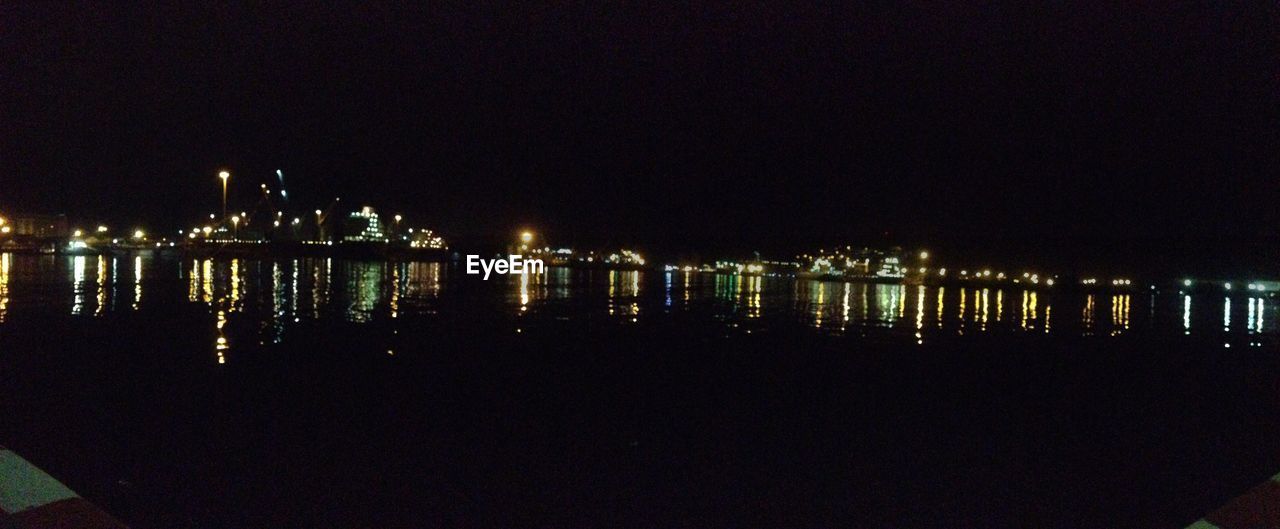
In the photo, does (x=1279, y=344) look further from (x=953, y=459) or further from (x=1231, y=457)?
(x=953, y=459)

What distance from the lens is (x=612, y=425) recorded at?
275 inches

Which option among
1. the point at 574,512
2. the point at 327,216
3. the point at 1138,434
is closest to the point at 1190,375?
the point at 1138,434

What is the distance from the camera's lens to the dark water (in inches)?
201

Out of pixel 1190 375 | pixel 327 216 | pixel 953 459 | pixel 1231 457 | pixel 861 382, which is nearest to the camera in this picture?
pixel 953 459

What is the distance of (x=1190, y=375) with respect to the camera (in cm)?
1135

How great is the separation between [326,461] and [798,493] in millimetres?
3052

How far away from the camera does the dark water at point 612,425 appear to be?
5094mm

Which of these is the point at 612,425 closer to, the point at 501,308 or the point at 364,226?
the point at 501,308

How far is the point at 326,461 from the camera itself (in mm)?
5656

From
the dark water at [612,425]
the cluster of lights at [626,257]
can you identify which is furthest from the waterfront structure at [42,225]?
the dark water at [612,425]

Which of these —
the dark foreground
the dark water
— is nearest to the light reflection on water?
the dark water

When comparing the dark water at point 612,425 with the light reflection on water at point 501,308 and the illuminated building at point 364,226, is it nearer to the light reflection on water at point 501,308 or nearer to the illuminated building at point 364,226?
the light reflection on water at point 501,308

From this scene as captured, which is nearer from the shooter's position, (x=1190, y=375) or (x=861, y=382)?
(x=861, y=382)

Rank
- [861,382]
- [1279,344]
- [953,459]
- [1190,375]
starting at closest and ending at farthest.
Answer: [953,459], [861,382], [1190,375], [1279,344]
